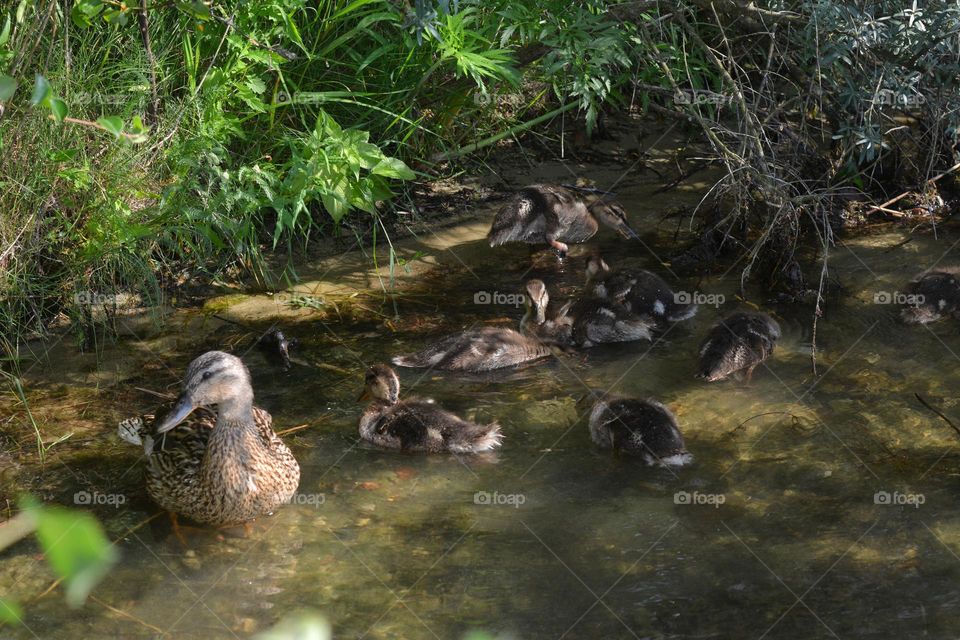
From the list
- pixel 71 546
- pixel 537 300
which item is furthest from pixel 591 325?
pixel 71 546

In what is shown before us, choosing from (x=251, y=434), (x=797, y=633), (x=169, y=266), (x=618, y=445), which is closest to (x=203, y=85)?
(x=169, y=266)

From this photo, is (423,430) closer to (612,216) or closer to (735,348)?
(735,348)

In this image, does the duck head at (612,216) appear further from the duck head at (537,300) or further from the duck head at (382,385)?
the duck head at (382,385)

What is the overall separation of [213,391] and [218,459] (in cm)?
24

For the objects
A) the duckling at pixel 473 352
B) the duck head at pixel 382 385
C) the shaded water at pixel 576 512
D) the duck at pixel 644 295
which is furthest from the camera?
the duck at pixel 644 295

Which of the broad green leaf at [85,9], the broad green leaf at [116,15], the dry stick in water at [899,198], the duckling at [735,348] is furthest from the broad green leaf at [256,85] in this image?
the dry stick in water at [899,198]

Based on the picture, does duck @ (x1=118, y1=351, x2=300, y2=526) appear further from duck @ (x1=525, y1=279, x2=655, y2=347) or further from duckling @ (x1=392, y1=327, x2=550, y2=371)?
duck @ (x1=525, y1=279, x2=655, y2=347)

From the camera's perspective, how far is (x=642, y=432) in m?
3.77

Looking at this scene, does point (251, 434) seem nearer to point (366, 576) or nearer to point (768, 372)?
point (366, 576)

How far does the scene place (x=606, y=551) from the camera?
3.35m

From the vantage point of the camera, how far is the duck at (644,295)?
4.87 metres

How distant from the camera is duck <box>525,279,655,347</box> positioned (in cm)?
477

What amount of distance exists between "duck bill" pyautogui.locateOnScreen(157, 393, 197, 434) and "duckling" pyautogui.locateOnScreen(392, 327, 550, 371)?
47.4 inches

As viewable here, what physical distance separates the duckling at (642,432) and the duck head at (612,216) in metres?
1.93
